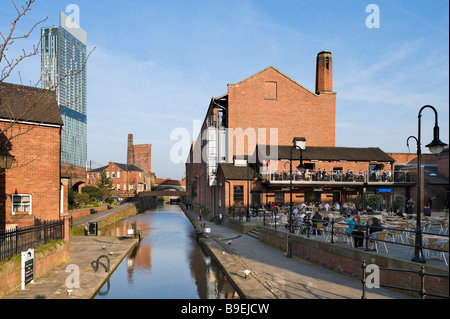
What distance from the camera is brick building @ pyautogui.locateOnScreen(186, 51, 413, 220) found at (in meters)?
37.2

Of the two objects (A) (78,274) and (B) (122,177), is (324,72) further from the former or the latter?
(B) (122,177)

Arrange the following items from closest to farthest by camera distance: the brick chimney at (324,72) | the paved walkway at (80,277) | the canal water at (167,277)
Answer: the paved walkway at (80,277) < the canal water at (167,277) < the brick chimney at (324,72)

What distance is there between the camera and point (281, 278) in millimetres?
14156

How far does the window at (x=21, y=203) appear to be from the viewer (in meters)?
22.5

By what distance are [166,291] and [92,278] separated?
324 cm

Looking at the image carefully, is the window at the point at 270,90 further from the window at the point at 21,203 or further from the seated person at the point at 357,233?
the seated person at the point at 357,233

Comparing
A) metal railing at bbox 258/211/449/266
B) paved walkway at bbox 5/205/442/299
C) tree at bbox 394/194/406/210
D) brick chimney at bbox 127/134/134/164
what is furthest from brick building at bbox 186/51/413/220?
brick chimney at bbox 127/134/134/164

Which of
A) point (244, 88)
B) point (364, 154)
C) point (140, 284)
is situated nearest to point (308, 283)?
point (140, 284)

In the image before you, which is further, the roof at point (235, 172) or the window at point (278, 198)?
the window at point (278, 198)

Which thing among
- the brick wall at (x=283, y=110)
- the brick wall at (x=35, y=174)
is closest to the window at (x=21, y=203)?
the brick wall at (x=35, y=174)

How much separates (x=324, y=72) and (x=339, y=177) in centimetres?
1780

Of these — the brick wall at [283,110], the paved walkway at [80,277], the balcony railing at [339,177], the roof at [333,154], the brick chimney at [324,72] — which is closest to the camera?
the paved walkway at [80,277]

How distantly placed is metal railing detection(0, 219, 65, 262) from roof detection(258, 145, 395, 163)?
79.0 feet

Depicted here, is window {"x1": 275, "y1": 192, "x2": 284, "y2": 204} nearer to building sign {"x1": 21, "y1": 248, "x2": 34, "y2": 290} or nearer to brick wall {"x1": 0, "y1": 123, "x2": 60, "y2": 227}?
brick wall {"x1": 0, "y1": 123, "x2": 60, "y2": 227}
